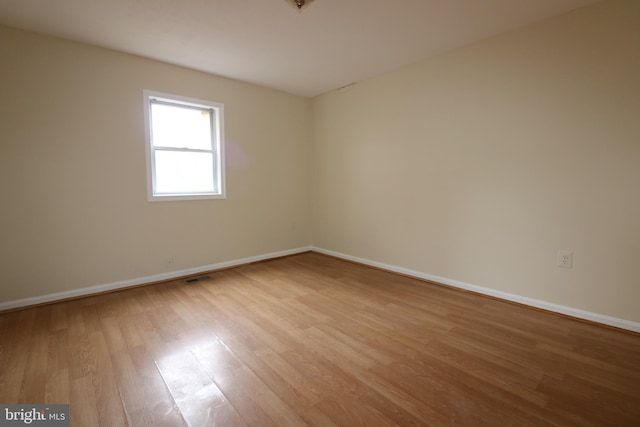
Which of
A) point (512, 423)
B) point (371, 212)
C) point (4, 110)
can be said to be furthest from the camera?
point (371, 212)

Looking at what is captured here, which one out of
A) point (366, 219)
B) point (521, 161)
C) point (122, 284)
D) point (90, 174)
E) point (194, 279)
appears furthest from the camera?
point (366, 219)

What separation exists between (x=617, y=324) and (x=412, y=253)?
1806mm

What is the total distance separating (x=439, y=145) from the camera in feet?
10.5

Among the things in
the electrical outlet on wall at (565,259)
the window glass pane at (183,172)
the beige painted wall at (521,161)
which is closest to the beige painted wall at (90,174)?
the window glass pane at (183,172)

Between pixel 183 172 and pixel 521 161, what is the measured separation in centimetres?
377

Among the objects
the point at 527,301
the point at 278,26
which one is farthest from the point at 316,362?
the point at 278,26

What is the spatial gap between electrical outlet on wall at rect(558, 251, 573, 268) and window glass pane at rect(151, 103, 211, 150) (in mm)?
4063

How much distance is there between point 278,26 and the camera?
2514mm

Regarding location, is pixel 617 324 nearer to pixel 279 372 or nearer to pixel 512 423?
pixel 512 423

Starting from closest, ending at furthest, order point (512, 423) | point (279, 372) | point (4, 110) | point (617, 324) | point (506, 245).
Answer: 1. point (512, 423)
2. point (279, 372)
3. point (617, 324)
4. point (4, 110)
5. point (506, 245)

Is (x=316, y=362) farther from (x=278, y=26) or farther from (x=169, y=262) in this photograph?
(x=278, y=26)

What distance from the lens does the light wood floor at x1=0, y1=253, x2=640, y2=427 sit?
143 centimetres

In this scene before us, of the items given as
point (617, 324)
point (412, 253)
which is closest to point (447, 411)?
point (617, 324)

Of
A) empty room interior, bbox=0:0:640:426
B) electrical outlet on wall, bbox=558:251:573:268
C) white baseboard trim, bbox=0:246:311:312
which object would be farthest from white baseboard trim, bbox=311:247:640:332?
white baseboard trim, bbox=0:246:311:312
